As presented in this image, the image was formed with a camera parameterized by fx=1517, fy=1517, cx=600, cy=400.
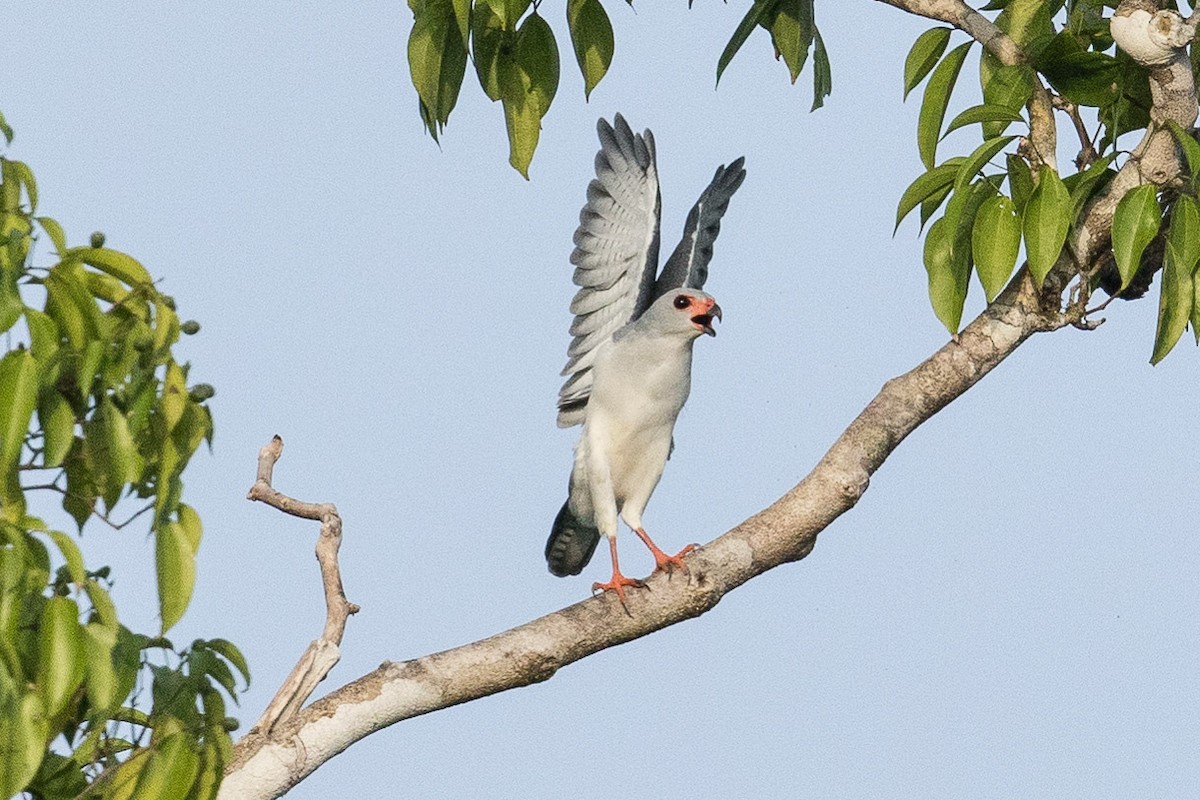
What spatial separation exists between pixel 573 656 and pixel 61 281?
240 centimetres

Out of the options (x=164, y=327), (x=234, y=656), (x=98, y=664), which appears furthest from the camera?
(x=234, y=656)

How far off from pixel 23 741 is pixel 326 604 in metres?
2.43

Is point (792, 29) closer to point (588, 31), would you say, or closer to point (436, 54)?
point (588, 31)

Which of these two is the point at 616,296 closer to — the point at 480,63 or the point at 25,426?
the point at 480,63

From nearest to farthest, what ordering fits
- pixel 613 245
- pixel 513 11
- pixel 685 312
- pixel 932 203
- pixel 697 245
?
1. pixel 513 11
2. pixel 932 203
3. pixel 685 312
4. pixel 613 245
5. pixel 697 245

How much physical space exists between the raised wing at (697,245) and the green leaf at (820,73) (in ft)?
4.62

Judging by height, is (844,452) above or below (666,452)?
below

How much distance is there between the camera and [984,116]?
436 cm

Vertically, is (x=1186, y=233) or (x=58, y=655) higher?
(x=1186, y=233)

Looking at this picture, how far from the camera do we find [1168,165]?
458 cm

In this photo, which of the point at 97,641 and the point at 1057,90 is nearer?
the point at 97,641

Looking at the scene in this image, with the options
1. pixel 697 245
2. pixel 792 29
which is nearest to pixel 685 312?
pixel 697 245

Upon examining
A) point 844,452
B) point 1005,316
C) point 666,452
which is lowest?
point 844,452

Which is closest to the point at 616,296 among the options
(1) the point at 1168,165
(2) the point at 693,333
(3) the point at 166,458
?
(2) the point at 693,333
